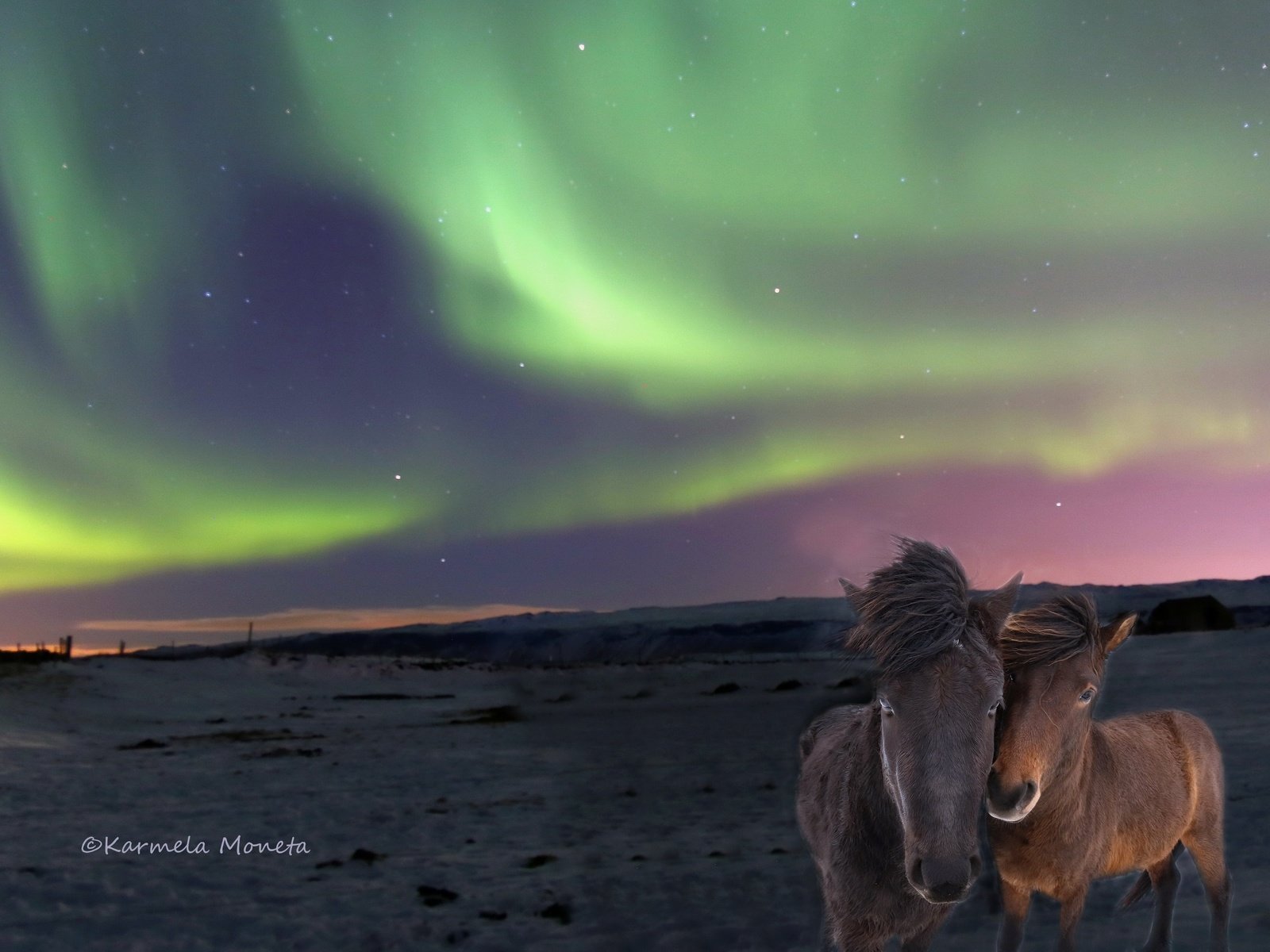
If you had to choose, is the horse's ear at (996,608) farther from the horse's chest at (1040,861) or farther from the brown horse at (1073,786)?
the horse's chest at (1040,861)

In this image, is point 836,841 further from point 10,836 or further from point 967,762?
point 10,836

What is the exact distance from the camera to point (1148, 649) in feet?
103

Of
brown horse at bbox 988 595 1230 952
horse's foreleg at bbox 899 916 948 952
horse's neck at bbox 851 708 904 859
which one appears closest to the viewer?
horse's neck at bbox 851 708 904 859

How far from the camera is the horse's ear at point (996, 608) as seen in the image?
3703mm

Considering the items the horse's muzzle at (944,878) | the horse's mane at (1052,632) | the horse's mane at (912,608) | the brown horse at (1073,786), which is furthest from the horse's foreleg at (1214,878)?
the horse's muzzle at (944,878)

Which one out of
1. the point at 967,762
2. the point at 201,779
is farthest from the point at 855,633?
the point at 201,779

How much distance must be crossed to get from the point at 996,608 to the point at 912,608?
0.42 m

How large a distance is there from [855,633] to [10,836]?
12.7 meters

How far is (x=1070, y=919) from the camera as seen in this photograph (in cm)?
440

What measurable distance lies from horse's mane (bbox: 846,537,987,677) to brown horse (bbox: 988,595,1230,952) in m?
0.73

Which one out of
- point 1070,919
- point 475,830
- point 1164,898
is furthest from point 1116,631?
point 475,830

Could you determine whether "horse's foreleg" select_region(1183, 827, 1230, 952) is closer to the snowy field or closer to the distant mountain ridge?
the snowy field

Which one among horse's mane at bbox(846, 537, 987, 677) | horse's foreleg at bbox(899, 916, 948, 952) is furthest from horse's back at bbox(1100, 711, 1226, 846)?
horse's mane at bbox(846, 537, 987, 677)

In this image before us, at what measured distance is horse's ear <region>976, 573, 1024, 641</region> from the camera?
3.70 metres
